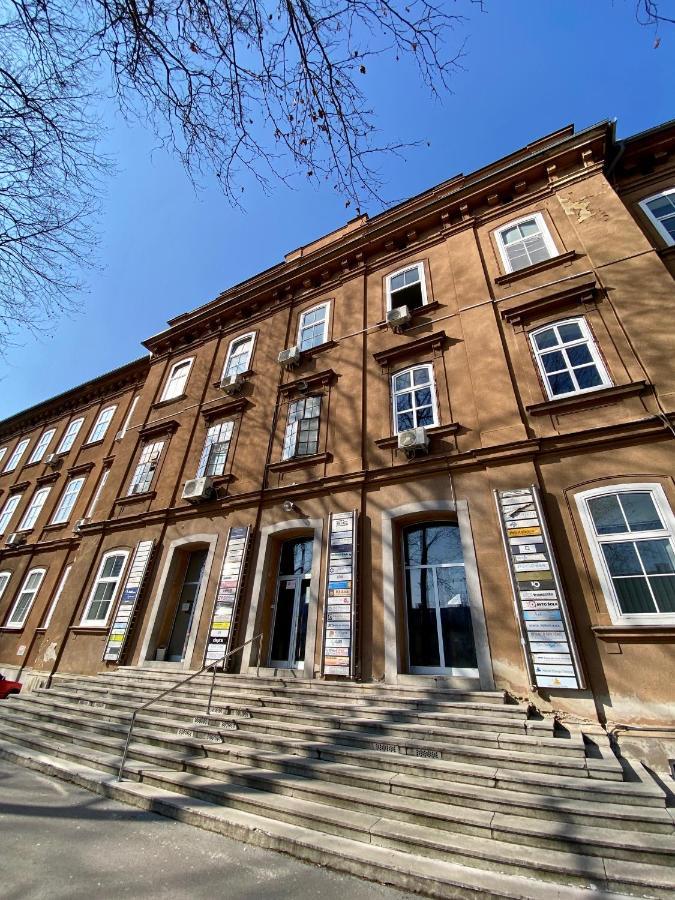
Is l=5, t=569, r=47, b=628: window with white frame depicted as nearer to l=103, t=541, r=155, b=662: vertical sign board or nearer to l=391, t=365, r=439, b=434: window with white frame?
l=103, t=541, r=155, b=662: vertical sign board

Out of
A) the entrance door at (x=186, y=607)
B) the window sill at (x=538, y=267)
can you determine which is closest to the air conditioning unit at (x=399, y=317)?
the window sill at (x=538, y=267)

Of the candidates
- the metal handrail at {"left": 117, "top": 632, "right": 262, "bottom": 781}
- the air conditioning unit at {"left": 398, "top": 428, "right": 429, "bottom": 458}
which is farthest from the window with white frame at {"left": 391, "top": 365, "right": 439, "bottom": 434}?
the metal handrail at {"left": 117, "top": 632, "right": 262, "bottom": 781}

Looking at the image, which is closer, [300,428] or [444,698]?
[444,698]

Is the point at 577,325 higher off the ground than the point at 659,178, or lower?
lower

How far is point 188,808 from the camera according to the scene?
169 inches

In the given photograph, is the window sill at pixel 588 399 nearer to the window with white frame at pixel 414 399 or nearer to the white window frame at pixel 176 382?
the window with white frame at pixel 414 399

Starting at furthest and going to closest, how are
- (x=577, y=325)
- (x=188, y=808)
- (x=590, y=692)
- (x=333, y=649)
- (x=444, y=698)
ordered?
(x=577, y=325) < (x=333, y=649) < (x=444, y=698) < (x=590, y=692) < (x=188, y=808)

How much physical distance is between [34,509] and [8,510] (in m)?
2.78

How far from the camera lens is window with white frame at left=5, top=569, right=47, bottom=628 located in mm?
14766

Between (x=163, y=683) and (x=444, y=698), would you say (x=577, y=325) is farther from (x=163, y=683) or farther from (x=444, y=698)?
(x=163, y=683)

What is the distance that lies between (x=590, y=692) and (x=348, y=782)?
3.52 m

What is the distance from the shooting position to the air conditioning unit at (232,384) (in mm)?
12555

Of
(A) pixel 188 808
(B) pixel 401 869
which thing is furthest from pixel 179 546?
(B) pixel 401 869

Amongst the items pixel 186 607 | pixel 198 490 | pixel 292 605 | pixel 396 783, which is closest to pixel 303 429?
pixel 198 490
